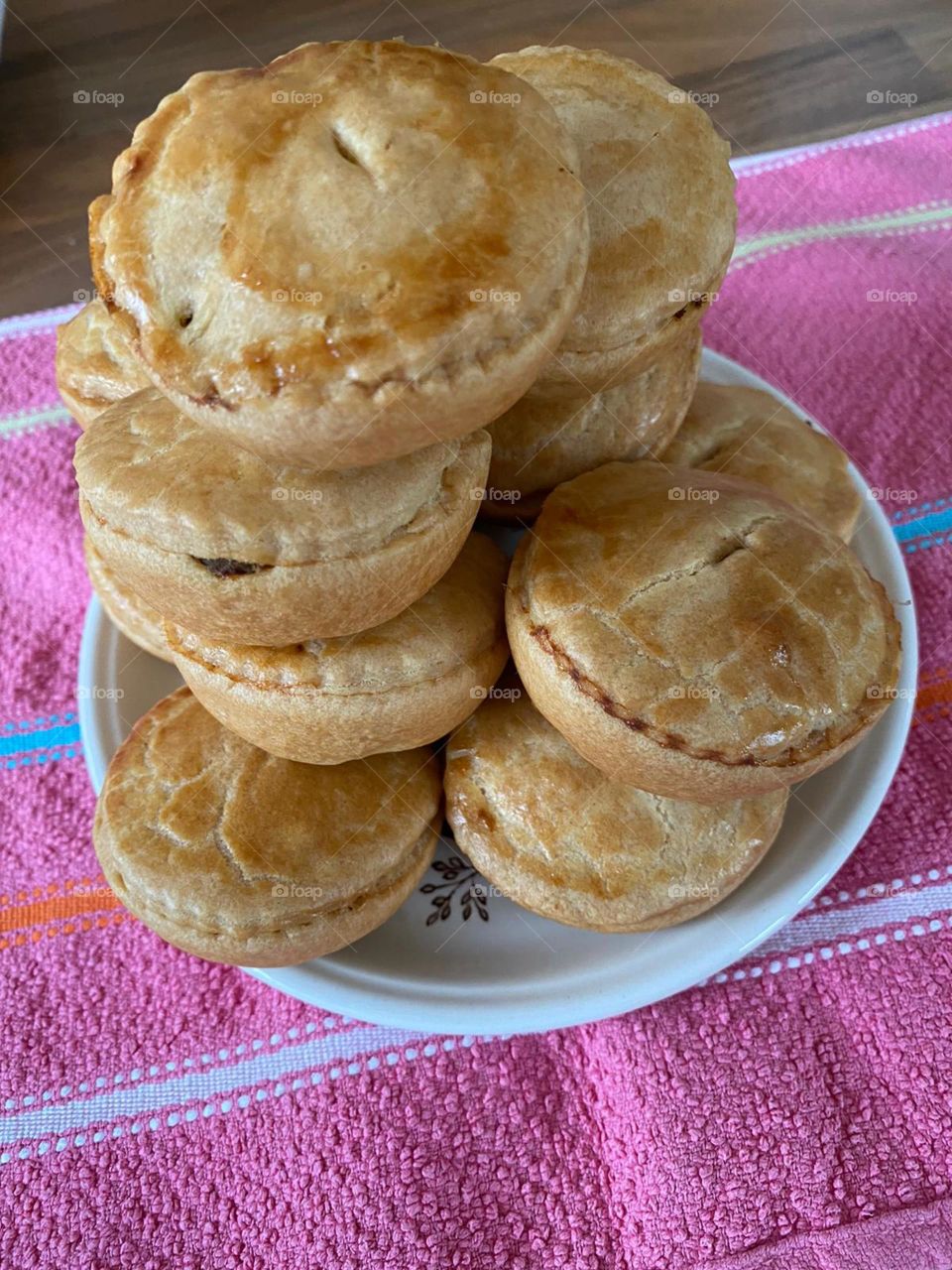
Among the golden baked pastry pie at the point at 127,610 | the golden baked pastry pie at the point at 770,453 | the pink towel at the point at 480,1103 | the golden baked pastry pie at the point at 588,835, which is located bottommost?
the pink towel at the point at 480,1103

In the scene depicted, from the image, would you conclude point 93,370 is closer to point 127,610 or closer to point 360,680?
point 127,610

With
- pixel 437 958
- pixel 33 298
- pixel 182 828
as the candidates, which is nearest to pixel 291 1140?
pixel 437 958

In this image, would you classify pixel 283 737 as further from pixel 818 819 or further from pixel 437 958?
pixel 818 819

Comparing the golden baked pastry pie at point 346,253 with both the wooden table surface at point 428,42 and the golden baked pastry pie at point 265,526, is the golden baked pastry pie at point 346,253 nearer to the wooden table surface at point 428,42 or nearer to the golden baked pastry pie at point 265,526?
the golden baked pastry pie at point 265,526

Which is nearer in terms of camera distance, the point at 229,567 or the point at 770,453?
the point at 229,567

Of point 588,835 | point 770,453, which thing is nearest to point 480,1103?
→ point 588,835

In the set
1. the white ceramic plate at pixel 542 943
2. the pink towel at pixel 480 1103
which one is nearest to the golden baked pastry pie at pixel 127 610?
the white ceramic plate at pixel 542 943

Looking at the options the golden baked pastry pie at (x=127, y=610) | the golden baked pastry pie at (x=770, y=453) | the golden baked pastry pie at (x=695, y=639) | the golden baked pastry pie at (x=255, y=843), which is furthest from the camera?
the golden baked pastry pie at (x=770, y=453)
